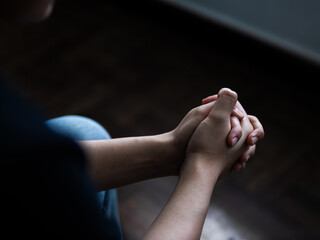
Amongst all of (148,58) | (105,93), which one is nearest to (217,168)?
(105,93)

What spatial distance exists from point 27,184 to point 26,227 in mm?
50

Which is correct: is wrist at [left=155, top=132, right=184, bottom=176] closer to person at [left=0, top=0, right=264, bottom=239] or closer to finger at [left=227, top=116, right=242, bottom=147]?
person at [left=0, top=0, right=264, bottom=239]

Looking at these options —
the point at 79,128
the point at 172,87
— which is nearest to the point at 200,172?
the point at 79,128

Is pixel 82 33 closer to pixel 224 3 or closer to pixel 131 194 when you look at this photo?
pixel 224 3

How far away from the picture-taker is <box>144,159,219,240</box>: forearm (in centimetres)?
73

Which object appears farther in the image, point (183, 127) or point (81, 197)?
point (183, 127)

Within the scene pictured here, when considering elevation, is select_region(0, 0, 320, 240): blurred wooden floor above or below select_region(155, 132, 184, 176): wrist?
below

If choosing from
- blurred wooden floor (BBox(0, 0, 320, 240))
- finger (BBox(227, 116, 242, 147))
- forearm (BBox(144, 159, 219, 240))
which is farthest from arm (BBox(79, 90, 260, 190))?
blurred wooden floor (BBox(0, 0, 320, 240))

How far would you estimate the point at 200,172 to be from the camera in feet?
2.81

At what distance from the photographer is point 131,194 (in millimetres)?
1511

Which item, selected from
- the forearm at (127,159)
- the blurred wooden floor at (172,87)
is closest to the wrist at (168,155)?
the forearm at (127,159)

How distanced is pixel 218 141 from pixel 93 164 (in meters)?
0.26

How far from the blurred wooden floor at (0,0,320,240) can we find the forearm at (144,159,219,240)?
559mm

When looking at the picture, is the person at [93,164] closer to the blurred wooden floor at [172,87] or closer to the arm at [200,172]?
the arm at [200,172]
